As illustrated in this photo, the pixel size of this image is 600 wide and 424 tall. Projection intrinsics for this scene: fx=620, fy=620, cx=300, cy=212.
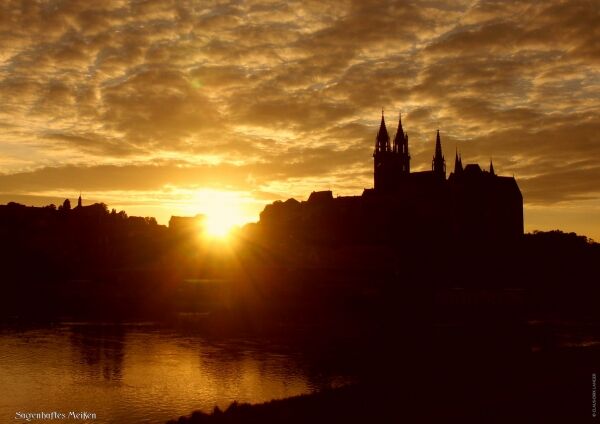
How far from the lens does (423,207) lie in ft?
381

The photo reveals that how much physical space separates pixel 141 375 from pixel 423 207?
87.9 meters

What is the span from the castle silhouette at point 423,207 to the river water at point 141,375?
66725 millimetres

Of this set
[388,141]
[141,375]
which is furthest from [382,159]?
[141,375]

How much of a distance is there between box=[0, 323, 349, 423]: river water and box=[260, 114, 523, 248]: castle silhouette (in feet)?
219

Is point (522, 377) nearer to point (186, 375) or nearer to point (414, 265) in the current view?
point (186, 375)

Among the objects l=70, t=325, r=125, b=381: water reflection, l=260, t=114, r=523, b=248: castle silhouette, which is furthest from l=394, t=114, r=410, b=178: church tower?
l=70, t=325, r=125, b=381: water reflection

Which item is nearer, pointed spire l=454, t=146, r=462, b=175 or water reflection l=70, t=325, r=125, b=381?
water reflection l=70, t=325, r=125, b=381

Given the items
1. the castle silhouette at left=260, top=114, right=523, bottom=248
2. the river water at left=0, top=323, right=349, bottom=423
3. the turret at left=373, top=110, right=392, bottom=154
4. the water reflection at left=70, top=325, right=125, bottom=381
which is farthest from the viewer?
the turret at left=373, top=110, right=392, bottom=154

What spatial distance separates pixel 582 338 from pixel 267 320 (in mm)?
28543

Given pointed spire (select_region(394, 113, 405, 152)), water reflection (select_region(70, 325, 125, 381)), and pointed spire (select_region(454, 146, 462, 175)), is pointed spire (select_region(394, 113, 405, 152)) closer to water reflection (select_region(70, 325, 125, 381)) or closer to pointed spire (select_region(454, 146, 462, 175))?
pointed spire (select_region(454, 146, 462, 175))

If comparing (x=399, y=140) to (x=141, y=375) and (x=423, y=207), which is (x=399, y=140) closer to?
(x=423, y=207)

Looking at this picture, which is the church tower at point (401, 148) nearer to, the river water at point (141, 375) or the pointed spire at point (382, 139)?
the pointed spire at point (382, 139)

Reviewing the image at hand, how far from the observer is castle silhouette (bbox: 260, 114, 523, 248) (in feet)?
365

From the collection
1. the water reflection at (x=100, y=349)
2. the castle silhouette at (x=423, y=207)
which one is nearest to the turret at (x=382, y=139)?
the castle silhouette at (x=423, y=207)
